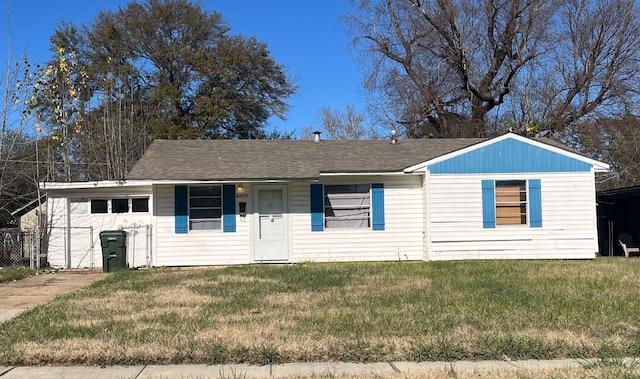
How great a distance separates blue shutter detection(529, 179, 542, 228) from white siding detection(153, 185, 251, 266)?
24.7 ft

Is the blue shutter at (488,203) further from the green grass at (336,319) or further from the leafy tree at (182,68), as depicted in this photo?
the leafy tree at (182,68)

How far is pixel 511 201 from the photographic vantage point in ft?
50.7

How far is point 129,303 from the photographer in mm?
9133

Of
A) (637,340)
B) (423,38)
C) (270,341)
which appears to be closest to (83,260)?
(270,341)

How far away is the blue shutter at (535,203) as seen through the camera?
1523 centimetres

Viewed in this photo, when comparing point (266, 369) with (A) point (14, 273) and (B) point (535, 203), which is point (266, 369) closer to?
(A) point (14, 273)

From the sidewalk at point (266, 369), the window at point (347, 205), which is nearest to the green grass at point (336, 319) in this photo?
the sidewalk at point (266, 369)

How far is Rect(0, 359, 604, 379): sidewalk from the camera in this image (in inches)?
216

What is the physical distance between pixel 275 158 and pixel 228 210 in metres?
2.22

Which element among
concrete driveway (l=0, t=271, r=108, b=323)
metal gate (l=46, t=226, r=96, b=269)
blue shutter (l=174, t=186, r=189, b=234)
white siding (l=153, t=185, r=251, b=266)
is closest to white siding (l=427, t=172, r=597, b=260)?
white siding (l=153, t=185, r=251, b=266)

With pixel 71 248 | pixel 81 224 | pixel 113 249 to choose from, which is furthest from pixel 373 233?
pixel 71 248

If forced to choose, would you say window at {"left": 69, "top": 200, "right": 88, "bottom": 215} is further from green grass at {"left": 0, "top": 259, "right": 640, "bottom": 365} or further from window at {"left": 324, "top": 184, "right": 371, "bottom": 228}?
window at {"left": 324, "top": 184, "right": 371, "bottom": 228}

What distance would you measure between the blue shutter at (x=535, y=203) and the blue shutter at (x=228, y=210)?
792 centimetres

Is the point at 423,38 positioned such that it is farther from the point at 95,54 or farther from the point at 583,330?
the point at 583,330
